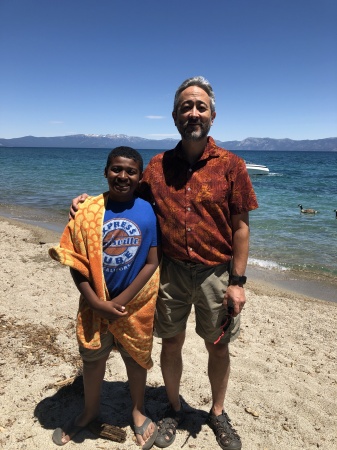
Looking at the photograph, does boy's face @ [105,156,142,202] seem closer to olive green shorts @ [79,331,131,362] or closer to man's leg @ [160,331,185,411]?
olive green shorts @ [79,331,131,362]

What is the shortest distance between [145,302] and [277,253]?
24.9 feet

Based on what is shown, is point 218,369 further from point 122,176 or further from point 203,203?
point 122,176

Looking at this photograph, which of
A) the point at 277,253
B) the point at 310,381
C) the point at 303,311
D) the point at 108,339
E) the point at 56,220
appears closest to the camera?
the point at 108,339

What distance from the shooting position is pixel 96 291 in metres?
2.34

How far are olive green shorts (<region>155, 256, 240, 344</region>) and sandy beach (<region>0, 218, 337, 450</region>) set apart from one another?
0.98 metres

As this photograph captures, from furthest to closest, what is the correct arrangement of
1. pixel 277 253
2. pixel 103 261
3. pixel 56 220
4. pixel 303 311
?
pixel 56 220
pixel 277 253
pixel 303 311
pixel 103 261

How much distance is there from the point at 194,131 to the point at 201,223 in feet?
2.13

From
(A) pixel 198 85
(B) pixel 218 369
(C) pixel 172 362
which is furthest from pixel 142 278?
(A) pixel 198 85

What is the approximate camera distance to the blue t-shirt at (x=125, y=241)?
2.34 m

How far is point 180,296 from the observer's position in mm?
2631

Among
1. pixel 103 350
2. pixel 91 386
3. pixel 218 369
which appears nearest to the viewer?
pixel 103 350

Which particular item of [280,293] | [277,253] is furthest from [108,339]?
[277,253]

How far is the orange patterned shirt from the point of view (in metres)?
2.38

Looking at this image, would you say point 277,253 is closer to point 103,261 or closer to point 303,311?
point 303,311
